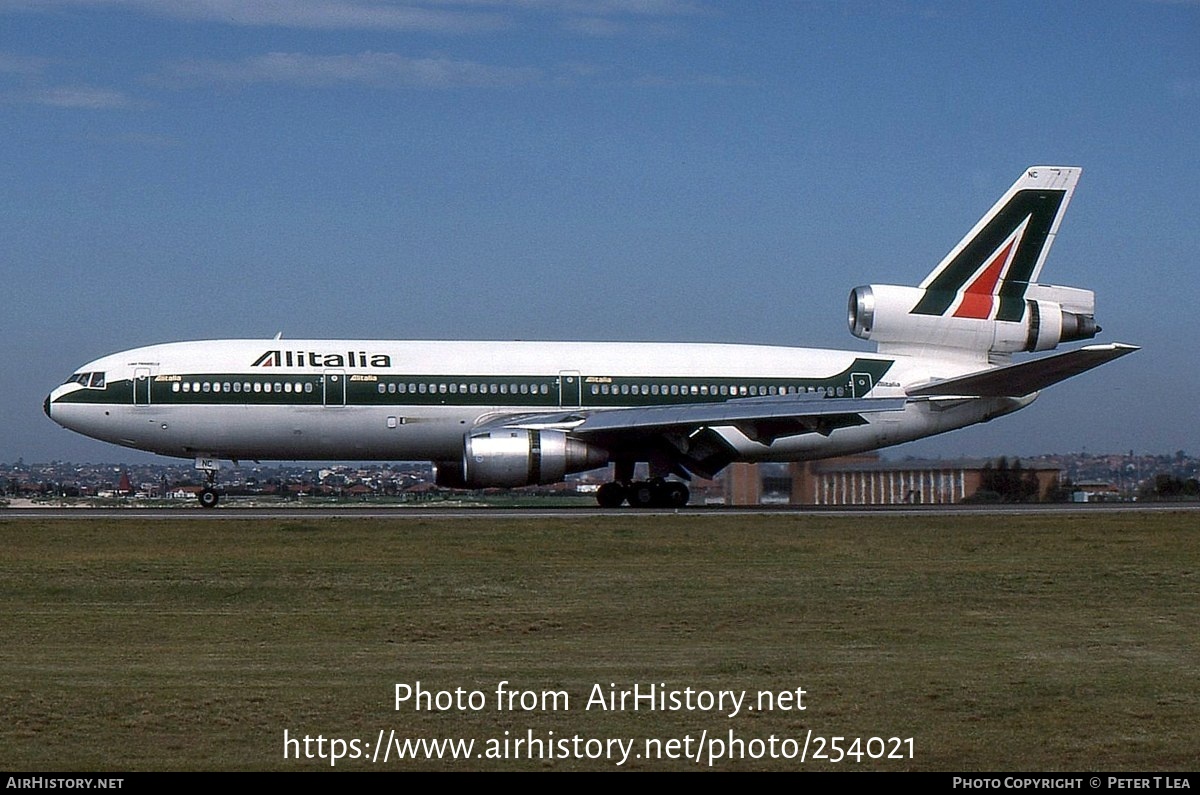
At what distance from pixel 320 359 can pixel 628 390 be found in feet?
24.9

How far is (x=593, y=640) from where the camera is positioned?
52.5ft

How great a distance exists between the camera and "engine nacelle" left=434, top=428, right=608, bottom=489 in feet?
108

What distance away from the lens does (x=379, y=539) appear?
25703mm

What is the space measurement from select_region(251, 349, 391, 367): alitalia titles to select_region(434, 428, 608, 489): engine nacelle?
335cm

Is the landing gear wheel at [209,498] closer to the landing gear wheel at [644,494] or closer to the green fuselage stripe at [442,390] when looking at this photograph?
the green fuselage stripe at [442,390]

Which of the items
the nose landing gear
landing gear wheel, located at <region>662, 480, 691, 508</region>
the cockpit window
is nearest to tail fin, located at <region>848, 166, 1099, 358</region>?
landing gear wheel, located at <region>662, 480, 691, 508</region>

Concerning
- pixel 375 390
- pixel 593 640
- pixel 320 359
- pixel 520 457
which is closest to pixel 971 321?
pixel 520 457

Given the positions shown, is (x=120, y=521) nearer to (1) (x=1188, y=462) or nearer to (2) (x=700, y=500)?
(2) (x=700, y=500)

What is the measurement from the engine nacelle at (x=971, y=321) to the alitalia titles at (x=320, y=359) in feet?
41.5

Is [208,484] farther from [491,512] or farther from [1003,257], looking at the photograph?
[1003,257]

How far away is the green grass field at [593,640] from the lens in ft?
37.3

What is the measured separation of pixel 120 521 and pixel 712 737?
20.6 meters

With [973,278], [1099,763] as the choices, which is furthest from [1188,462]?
[1099,763]

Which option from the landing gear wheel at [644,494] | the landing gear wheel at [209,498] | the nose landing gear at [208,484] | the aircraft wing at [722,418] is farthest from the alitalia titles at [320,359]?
the landing gear wheel at [644,494]
